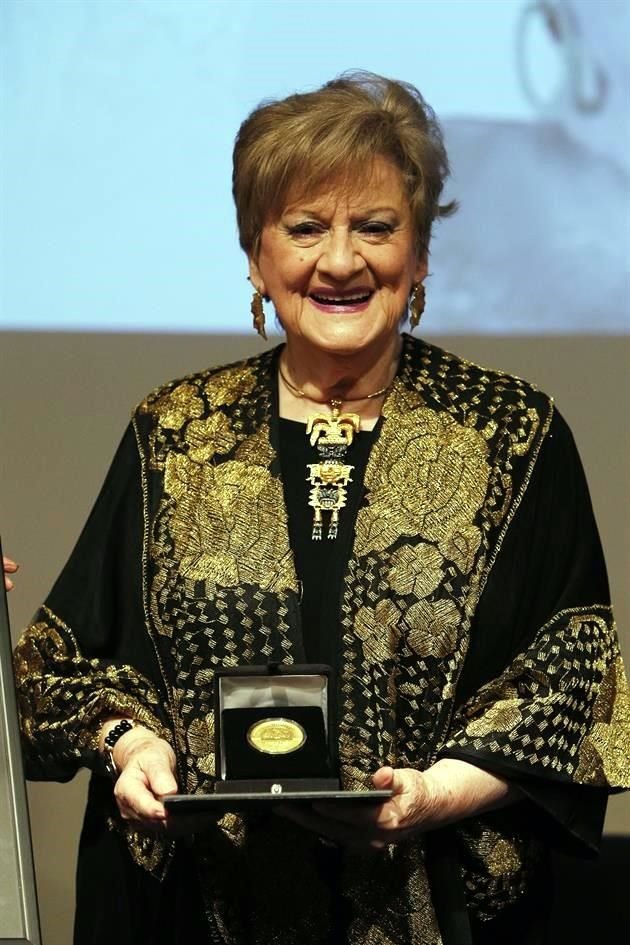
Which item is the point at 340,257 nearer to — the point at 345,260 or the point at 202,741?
the point at 345,260

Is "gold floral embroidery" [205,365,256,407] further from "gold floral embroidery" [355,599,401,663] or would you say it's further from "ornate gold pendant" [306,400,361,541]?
"gold floral embroidery" [355,599,401,663]

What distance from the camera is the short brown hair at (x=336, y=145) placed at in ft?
8.54

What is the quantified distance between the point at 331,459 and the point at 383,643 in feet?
0.93

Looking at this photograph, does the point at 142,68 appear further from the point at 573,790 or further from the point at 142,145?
the point at 573,790

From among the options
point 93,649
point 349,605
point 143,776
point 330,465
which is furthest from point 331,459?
point 143,776

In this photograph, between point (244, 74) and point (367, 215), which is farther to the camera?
point (244, 74)

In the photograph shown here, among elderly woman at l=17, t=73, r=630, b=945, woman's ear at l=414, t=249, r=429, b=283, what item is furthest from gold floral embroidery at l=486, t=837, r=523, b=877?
woman's ear at l=414, t=249, r=429, b=283

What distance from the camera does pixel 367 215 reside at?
261 centimetres

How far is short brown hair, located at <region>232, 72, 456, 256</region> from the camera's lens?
2604 mm

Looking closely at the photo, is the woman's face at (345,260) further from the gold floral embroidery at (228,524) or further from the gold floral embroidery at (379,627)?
the gold floral embroidery at (379,627)

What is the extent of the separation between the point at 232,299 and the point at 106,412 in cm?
31

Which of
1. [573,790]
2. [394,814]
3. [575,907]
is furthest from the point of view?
[575,907]

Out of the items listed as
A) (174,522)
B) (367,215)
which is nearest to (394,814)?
(174,522)

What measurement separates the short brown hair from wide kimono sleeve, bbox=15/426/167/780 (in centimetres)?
38
